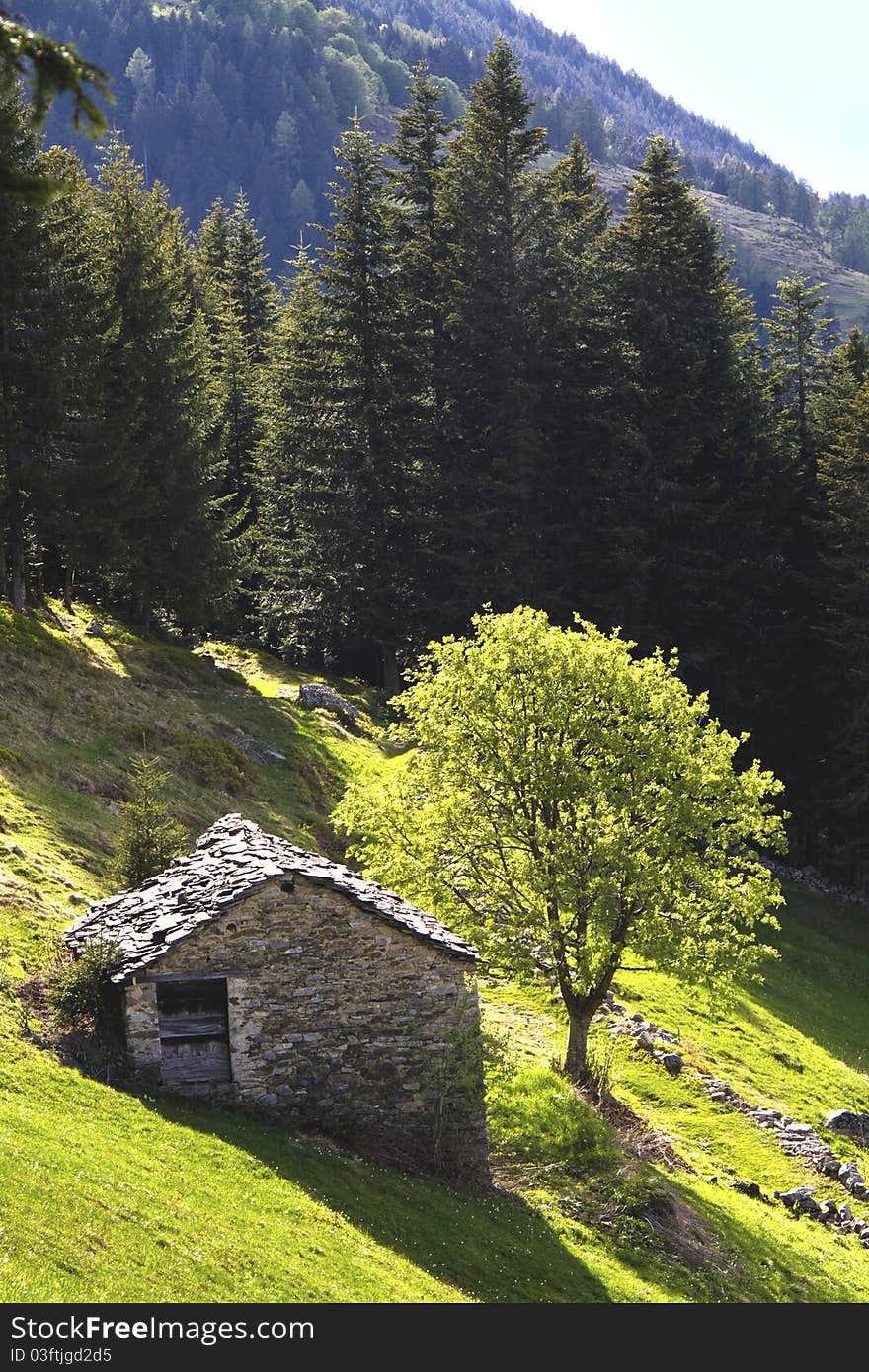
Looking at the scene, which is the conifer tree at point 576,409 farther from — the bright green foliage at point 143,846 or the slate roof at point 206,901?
the slate roof at point 206,901

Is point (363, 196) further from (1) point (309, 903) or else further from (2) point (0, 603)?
(1) point (309, 903)

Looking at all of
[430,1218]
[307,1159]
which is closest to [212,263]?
[307,1159]

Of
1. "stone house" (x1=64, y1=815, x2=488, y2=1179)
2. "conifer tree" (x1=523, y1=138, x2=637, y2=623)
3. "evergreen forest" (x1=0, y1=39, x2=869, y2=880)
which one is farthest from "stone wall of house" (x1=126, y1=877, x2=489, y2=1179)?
"conifer tree" (x1=523, y1=138, x2=637, y2=623)

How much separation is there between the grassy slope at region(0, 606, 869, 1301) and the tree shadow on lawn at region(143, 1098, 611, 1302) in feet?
0.15

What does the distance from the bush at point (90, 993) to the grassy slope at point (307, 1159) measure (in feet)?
2.59

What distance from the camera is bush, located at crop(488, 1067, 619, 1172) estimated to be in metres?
21.8

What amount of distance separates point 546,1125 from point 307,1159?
6.05m

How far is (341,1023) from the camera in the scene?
19.4 m

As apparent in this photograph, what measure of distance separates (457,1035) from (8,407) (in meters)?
25.5

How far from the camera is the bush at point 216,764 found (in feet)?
113

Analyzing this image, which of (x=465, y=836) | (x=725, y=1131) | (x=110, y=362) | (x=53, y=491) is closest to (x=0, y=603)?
(x=53, y=491)

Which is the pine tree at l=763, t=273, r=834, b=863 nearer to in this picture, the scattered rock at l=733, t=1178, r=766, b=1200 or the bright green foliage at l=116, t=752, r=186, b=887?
the scattered rock at l=733, t=1178, r=766, b=1200

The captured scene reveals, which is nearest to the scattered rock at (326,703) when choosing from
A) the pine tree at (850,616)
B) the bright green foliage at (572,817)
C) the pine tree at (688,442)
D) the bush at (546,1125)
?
the pine tree at (688,442)

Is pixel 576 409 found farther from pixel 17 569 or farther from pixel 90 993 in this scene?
pixel 90 993
